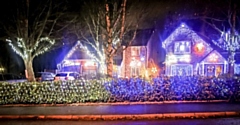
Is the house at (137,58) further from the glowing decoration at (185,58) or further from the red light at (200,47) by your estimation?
the red light at (200,47)

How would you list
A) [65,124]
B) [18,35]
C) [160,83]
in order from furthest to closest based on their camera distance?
[18,35] < [160,83] < [65,124]

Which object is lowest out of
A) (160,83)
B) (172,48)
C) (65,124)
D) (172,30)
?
(65,124)

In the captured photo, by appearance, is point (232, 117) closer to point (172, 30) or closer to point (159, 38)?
point (172, 30)

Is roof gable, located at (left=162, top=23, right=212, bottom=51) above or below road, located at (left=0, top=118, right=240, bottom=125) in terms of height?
above

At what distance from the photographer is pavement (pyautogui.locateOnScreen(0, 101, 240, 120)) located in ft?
39.8

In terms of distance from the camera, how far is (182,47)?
3844cm

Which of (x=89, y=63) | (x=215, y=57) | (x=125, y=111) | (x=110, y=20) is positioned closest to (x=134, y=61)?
(x=89, y=63)

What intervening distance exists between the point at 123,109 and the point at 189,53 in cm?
2634

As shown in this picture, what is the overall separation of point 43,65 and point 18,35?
82.2ft

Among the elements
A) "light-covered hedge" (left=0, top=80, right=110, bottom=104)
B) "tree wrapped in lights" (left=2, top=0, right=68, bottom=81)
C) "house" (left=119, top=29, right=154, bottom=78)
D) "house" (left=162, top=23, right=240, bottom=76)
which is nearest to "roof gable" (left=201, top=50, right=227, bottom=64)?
"house" (left=162, top=23, right=240, bottom=76)

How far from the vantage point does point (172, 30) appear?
1550 inches

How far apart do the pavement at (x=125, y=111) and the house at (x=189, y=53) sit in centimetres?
2345

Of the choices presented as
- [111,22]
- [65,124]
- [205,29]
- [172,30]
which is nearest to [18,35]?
[111,22]

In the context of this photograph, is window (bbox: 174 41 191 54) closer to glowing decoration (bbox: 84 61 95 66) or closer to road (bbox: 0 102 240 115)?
glowing decoration (bbox: 84 61 95 66)
